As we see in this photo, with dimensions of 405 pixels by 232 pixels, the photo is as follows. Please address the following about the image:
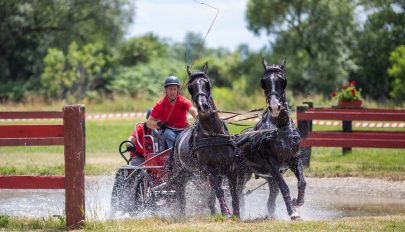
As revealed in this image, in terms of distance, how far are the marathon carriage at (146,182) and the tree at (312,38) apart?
36833 mm

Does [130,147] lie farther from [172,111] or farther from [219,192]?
[219,192]

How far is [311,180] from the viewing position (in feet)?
52.8

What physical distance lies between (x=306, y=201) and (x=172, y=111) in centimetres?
300

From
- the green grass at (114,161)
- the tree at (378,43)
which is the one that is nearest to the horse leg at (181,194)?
the green grass at (114,161)

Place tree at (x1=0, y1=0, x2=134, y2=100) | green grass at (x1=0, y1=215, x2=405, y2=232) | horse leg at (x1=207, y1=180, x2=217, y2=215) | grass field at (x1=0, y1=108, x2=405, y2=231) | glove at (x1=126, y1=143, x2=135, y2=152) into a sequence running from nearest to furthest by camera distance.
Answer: green grass at (x1=0, y1=215, x2=405, y2=232)
grass field at (x1=0, y1=108, x2=405, y2=231)
horse leg at (x1=207, y1=180, x2=217, y2=215)
glove at (x1=126, y1=143, x2=135, y2=152)
tree at (x1=0, y1=0, x2=134, y2=100)

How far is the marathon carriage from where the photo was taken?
11602 millimetres

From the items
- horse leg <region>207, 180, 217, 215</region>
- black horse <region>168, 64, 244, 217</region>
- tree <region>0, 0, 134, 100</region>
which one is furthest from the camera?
tree <region>0, 0, 134, 100</region>

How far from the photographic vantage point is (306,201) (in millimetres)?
13609

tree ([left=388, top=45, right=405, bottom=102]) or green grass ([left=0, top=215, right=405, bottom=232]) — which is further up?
tree ([left=388, top=45, right=405, bottom=102])

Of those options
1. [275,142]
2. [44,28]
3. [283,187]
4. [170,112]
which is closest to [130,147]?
[170,112]

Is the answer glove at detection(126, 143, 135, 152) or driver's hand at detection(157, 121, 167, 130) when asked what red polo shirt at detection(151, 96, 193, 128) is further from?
glove at detection(126, 143, 135, 152)

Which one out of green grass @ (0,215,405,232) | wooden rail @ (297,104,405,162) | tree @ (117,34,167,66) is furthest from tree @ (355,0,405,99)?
green grass @ (0,215,405,232)

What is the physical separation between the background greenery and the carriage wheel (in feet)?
113

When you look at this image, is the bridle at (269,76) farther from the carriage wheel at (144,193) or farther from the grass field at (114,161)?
the grass field at (114,161)
